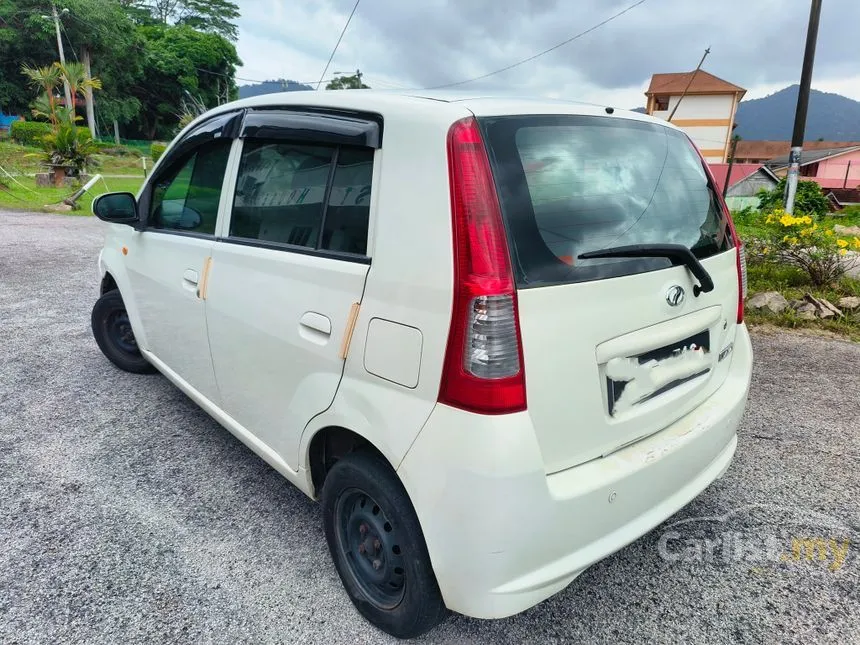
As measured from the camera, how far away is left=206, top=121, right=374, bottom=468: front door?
1.76 meters

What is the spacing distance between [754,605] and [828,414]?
206cm

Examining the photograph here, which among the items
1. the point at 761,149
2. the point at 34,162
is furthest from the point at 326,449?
the point at 761,149

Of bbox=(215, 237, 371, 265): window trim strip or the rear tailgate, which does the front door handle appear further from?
the rear tailgate

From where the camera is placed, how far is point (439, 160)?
149 cm

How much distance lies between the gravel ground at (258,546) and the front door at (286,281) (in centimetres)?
45

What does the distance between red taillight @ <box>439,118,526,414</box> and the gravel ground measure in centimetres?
97

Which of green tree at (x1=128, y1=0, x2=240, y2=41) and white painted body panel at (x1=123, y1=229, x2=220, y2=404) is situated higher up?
green tree at (x1=128, y1=0, x2=240, y2=41)

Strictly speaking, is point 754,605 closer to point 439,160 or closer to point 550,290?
point 550,290

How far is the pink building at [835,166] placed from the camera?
51.3 meters

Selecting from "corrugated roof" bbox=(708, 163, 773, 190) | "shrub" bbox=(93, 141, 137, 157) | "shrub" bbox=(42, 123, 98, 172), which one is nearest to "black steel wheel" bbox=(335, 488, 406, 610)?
"shrub" bbox=(42, 123, 98, 172)

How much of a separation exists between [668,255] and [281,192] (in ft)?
4.66

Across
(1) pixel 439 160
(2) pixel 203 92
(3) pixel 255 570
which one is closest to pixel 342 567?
(3) pixel 255 570

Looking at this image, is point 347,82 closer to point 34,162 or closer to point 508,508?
point 34,162

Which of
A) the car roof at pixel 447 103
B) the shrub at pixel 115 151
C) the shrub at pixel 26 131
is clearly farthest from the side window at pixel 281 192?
the shrub at pixel 115 151
